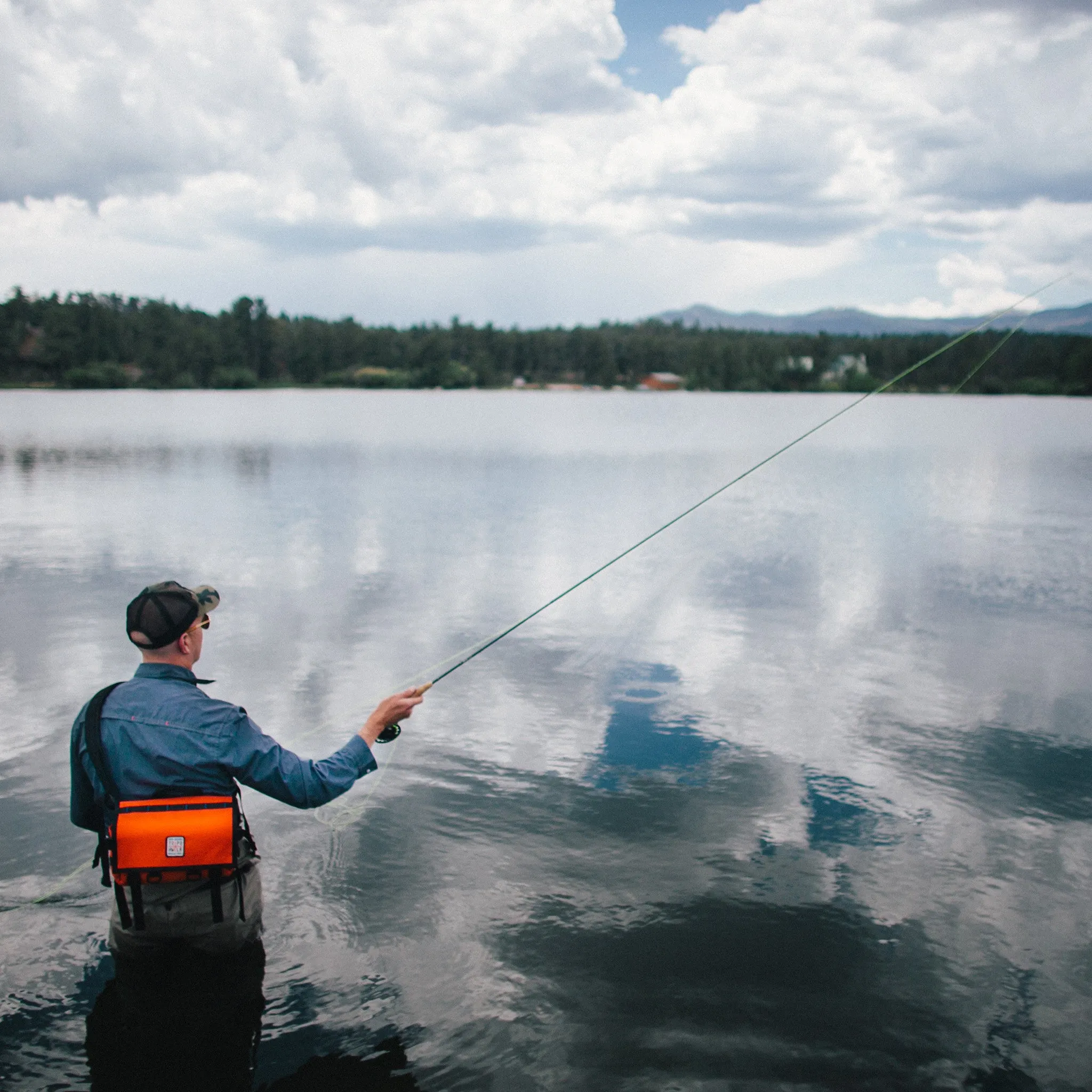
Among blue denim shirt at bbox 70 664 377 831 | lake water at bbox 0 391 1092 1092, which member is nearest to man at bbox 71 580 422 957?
blue denim shirt at bbox 70 664 377 831

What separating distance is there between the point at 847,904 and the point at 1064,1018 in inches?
45.1

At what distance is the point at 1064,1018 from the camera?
4566mm

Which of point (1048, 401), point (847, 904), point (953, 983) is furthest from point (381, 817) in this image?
point (1048, 401)

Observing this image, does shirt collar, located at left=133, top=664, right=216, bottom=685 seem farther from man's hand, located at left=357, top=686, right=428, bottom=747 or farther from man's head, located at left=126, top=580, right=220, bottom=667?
man's hand, located at left=357, top=686, right=428, bottom=747

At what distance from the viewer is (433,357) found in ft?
554

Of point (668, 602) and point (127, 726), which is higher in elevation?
point (127, 726)

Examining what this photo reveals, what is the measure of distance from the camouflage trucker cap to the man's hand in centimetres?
79

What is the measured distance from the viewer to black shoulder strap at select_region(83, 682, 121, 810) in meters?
3.78

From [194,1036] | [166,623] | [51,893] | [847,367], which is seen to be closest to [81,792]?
[166,623]

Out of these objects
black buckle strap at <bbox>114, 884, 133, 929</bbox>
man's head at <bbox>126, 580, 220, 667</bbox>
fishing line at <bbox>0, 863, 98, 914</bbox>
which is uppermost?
man's head at <bbox>126, 580, 220, 667</bbox>

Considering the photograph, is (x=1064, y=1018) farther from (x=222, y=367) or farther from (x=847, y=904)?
(x=222, y=367)

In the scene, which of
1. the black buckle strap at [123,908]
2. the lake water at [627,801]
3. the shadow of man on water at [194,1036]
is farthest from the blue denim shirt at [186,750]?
the lake water at [627,801]

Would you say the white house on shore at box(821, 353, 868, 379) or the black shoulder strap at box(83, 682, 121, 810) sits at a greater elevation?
the white house on shore at box(821, 353, 868, 379)

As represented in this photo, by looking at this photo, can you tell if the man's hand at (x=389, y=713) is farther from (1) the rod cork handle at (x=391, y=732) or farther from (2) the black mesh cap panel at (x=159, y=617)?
(2) the black mesh cap panel at (x=159, y=617)
